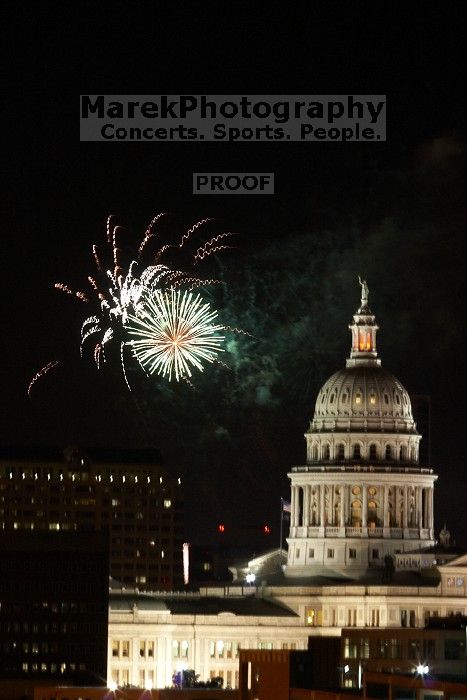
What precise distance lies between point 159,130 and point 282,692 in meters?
32.7

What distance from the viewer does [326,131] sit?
199750 mm

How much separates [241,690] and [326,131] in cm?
2904

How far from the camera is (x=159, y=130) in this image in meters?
199

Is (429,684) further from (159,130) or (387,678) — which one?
(159,130)

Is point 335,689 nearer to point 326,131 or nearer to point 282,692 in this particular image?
point 282,692

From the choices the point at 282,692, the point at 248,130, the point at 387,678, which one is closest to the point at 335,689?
the point at 282,692

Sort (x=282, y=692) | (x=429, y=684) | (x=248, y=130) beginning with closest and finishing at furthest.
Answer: (x=429, y=684), (x=282, y=692), (x=248, y=130)

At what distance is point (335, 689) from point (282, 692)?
95.6 inches

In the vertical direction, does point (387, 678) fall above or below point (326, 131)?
below

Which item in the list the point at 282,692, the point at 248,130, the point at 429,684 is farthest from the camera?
the point at 248,130

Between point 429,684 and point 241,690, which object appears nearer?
point 429,684

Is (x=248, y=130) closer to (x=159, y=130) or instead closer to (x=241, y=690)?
(x=159, y=130)

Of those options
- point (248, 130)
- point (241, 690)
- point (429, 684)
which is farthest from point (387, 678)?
point (248, 130)

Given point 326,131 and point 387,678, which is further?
point 326,131
